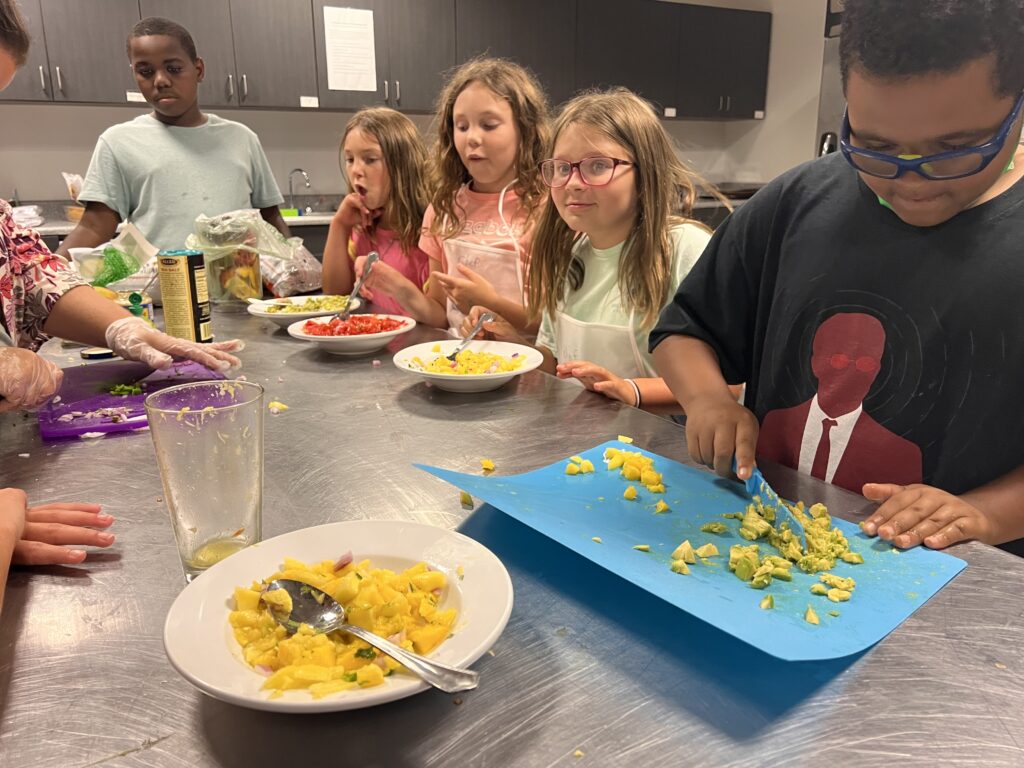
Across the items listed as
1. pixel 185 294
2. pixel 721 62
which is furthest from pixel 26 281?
pixel 721 62

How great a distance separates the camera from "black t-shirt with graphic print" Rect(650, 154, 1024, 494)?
3.37 feet

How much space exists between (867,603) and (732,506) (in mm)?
240

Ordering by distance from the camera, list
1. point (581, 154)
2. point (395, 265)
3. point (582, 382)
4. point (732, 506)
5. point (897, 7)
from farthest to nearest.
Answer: point (395, 265)
point (581, 154)
point (582, 382)
point (732, 506)
point (897, 7)

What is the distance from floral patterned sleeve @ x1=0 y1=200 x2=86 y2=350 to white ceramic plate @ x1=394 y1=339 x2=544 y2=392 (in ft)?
2.68

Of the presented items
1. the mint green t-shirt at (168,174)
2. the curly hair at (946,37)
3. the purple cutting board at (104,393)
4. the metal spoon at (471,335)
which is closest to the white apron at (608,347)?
the metal spoon at (471,335)

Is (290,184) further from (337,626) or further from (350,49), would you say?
(337,626)

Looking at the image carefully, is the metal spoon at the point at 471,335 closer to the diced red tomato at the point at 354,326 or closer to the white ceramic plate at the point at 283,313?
the diced red tomato at the point at 354,326

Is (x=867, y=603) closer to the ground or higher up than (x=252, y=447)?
closer to the ground

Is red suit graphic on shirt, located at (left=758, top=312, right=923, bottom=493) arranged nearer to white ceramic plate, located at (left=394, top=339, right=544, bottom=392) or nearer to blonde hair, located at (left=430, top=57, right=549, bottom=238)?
white ceramic plate, located at (left=394, top=339, right=544, bottom=392)

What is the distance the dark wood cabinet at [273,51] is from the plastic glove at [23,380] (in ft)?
12.9

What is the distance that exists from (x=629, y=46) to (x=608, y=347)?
15.8 ft

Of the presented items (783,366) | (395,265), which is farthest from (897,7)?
(395,265)

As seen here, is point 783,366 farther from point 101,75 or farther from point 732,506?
point 101,75

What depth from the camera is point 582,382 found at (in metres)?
1.45
